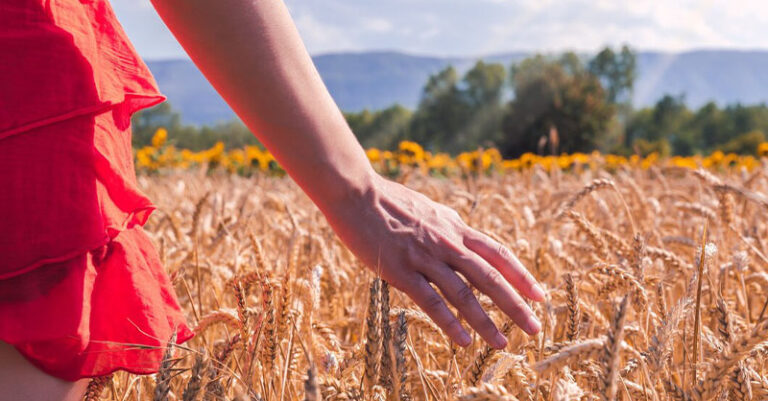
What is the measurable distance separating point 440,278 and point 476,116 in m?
65.5

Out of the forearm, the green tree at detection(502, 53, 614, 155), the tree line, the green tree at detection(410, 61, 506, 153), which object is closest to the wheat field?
the forearm

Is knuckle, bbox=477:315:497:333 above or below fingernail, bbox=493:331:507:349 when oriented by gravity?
above

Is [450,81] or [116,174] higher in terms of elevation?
[450,81]

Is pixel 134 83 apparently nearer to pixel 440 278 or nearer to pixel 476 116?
pixel 440 278

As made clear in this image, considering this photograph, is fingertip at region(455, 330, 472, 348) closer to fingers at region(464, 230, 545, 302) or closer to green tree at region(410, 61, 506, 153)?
fingers at region(464, 230, 545, 302)

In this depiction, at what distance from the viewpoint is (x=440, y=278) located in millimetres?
858

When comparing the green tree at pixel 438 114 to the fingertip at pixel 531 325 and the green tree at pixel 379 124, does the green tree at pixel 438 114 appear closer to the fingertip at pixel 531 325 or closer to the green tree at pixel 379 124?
the green tree at pixel 379 124

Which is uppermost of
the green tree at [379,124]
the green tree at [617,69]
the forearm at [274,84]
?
the green tree at [617,69]

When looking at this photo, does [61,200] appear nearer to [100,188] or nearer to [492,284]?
[100,188]

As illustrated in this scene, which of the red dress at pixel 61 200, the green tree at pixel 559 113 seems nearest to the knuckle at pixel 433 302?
the red dress at pixel 61 200

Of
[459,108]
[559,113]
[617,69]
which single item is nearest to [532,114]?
[559,113]

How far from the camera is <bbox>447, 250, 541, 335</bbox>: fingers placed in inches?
34.1

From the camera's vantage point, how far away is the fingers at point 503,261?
0.91 m

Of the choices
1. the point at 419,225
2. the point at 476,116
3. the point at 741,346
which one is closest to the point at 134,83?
the point at 419,225
